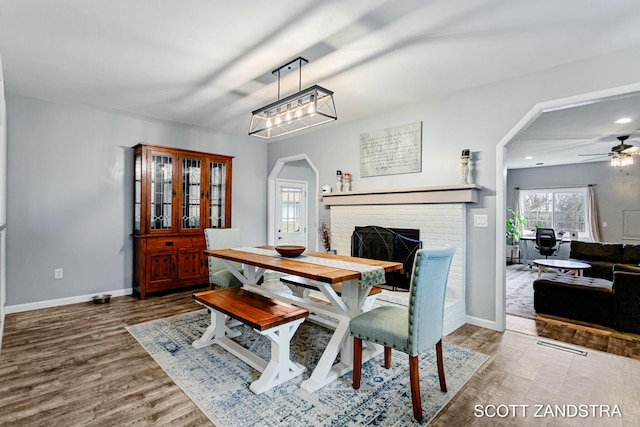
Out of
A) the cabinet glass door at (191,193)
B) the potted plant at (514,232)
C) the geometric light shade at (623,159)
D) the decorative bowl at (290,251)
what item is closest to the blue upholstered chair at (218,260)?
the decorative bowl at (290,251)

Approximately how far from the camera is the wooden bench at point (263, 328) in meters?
2.15

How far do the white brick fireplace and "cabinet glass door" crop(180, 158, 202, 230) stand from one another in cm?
216

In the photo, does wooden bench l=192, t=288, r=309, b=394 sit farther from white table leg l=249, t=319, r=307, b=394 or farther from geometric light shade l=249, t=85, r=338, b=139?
geometric light shade l=249, t=85, r=338, b=139

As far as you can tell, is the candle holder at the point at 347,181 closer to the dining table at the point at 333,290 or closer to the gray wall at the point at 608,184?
the dining table at the point at 333,290

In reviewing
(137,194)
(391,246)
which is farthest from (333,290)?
(137,194)

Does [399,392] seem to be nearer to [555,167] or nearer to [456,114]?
[456,114]

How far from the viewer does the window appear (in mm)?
7562

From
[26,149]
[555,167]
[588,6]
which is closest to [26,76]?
[26,149]

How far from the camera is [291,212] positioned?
6.42m

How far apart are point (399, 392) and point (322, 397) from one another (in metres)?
0.51

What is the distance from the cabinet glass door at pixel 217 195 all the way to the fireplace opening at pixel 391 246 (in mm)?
2148

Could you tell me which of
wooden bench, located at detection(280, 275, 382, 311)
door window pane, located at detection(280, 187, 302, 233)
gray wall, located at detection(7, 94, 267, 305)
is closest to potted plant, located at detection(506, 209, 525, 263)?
door window pane, located at detection(280, 187, 302, 233)

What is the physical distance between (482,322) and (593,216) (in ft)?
19.3

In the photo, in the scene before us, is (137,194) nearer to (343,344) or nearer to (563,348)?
(343,344)
